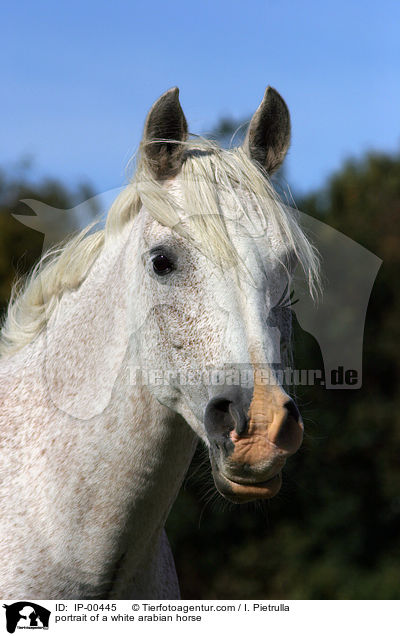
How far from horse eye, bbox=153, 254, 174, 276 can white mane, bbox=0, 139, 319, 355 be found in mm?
128

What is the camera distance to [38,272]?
11.3ft

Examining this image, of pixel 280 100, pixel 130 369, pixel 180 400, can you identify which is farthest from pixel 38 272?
pixel 280 100

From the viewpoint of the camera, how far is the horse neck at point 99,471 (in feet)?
8.91

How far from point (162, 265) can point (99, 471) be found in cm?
92

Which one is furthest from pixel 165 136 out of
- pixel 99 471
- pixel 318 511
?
pixel 318 511

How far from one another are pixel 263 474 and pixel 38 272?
5.92ft

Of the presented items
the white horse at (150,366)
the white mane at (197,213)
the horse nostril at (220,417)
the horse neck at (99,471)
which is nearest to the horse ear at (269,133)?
the white horse at (150,366)

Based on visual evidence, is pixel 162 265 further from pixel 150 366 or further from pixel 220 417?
pixel 220 417

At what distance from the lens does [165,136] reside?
2.86 m

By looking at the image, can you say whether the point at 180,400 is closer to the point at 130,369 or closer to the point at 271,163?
the point at 130,369

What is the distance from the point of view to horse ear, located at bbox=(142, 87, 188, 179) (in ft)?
9.13
